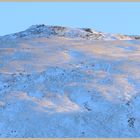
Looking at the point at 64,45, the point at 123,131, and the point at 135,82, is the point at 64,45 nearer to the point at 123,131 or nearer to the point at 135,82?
the point at 135,82

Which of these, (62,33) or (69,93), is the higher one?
(69,93)

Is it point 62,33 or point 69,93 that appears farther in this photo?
point 62,33

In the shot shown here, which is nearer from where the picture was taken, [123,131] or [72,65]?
[123,131]

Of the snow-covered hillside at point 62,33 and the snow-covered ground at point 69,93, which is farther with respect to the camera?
the snow-covered hillside at point 62,33

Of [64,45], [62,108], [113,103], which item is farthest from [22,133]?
[64,45]

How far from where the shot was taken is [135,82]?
34969mm

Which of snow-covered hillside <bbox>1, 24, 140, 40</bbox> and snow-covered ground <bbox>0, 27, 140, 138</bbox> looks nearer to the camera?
snow-covered ground <bbox>0, 27, 140, 138</bbox>

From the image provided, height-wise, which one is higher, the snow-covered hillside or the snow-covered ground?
the snow-covered ground

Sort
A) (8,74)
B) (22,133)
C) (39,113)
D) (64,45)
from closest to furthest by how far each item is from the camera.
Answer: (22,133), (39,113), (8,74), (64,45)

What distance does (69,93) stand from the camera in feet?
107

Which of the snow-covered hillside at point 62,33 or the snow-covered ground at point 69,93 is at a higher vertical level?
the snow-covered ground at point 69,93

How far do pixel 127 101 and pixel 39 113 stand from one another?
5.66m

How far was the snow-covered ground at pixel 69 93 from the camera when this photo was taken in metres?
27.9

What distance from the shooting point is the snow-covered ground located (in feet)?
91.6
